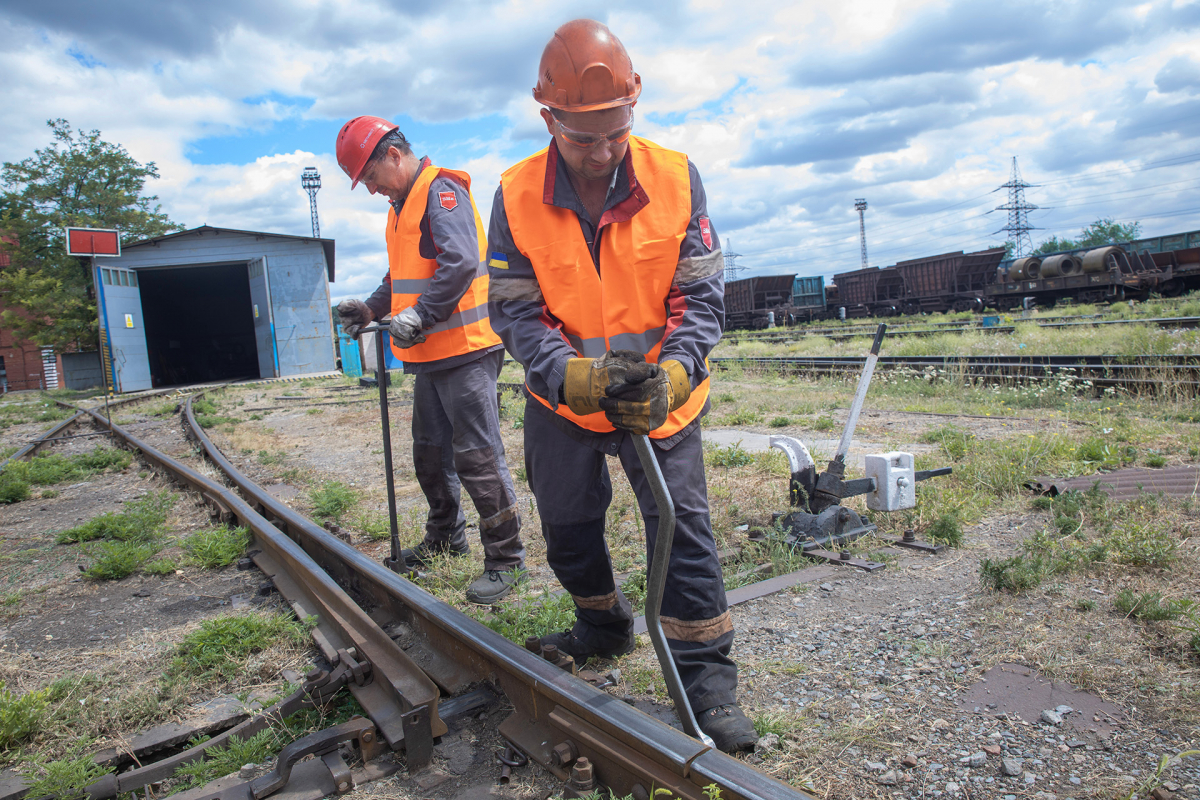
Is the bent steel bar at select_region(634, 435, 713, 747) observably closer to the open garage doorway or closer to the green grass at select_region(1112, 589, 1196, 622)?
the green grass at select_region(1112, 589, 1196, 622)

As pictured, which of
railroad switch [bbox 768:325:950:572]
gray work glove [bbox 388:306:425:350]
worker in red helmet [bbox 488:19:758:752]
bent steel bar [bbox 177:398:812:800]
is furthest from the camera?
railroad switch [bbox 768:325:950:572]

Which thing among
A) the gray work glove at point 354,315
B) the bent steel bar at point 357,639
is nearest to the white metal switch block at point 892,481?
the bent steel bar at point 357,639

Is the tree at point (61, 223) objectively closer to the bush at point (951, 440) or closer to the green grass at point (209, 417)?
the green grass at point (209, 417)

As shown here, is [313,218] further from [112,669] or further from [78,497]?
[112,669]

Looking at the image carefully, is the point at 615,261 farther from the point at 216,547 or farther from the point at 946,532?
the point at 216,547

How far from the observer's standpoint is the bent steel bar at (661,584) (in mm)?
1834

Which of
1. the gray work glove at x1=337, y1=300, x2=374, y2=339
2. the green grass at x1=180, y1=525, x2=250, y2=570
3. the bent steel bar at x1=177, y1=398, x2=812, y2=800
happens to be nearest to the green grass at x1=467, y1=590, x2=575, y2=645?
the bent steel bar at x1=177, y1=398, x2=812, y2=800

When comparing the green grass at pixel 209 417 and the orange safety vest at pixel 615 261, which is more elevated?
the orange safety vest at pixel 615 261

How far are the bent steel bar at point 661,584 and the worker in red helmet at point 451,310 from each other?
4.99 ft

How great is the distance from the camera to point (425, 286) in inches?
141

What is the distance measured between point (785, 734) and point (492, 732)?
87cm

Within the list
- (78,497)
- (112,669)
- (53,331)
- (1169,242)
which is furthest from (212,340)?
(1169,242)

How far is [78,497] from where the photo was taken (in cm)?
636

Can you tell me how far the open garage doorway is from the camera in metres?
31.8
